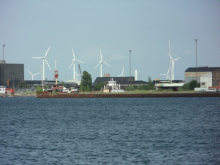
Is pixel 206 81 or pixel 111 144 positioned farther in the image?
pixel 206 81

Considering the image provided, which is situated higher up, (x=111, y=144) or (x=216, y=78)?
(x=216, y=78)

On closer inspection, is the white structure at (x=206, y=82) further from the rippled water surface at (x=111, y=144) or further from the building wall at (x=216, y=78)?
the rippled water surface at (x=111, y=144)

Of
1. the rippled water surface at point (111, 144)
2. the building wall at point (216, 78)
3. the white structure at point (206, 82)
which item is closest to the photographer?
the rippled water surface at point (111, 144)

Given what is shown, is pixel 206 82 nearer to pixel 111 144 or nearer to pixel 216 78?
pixel 216 78

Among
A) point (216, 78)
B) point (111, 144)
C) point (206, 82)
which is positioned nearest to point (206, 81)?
point (206, 82)

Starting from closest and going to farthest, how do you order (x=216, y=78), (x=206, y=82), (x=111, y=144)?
(x=111, y=144), (x=216, y=78), (x=206, y=82)

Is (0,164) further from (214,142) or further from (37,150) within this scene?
(214,142)

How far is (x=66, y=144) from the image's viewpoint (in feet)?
141

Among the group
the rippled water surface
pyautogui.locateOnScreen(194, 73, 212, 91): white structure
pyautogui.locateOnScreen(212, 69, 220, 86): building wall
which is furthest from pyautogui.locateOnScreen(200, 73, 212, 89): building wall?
the rippled water surface

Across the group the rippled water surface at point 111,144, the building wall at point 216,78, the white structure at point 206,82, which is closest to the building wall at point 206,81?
the white structure at point 206,82

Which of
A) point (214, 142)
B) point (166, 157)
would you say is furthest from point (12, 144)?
point (214, 142)

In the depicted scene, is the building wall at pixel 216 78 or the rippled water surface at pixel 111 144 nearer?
the rippled water surface at pixel 111 144

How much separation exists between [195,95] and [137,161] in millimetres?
126122

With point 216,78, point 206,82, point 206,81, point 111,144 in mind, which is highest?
point 216,78
